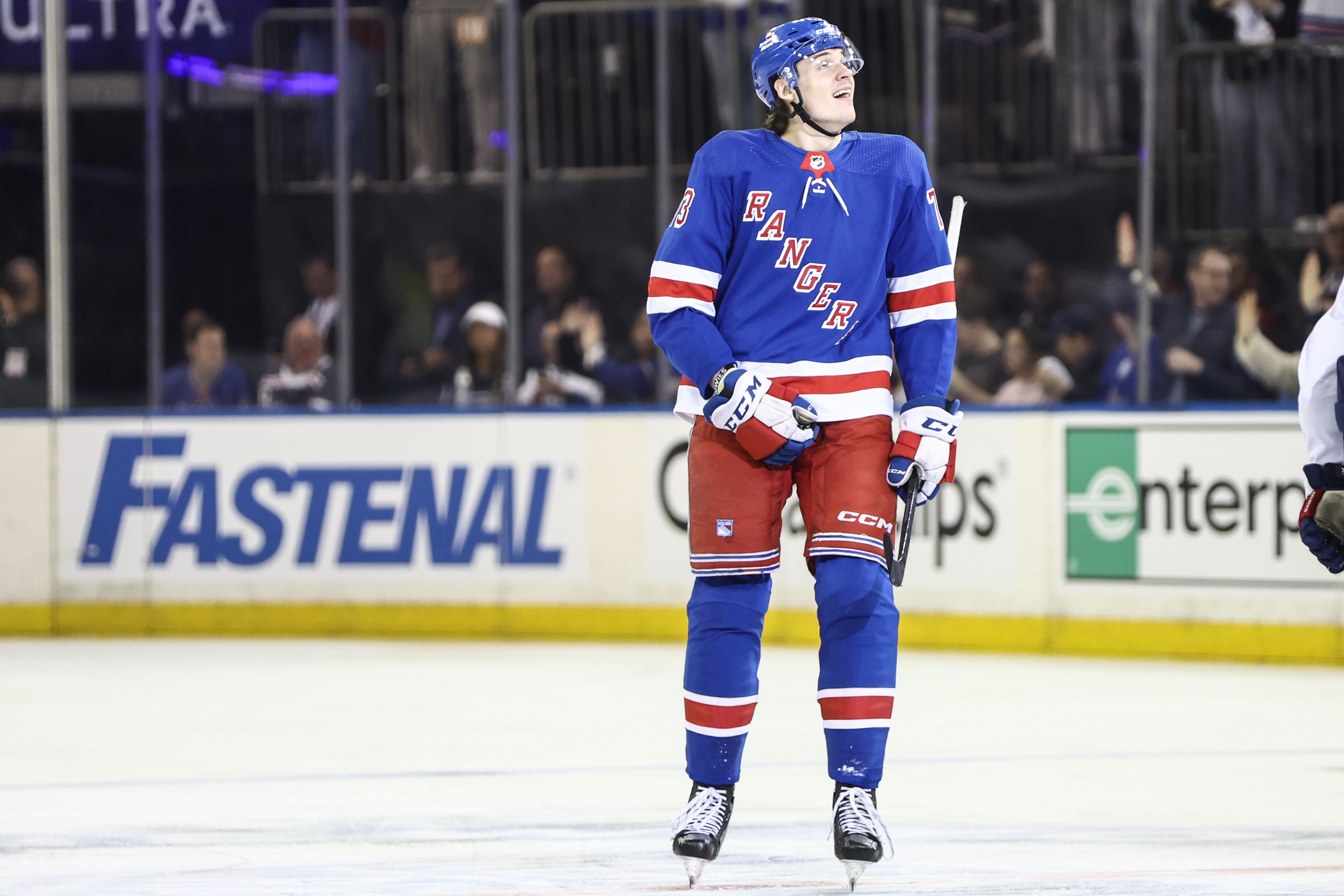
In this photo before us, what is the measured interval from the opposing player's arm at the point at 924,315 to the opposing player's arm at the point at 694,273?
13.3 inches

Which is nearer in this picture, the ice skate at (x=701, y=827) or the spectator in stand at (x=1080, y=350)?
the ice skate at (x=701, y=827)

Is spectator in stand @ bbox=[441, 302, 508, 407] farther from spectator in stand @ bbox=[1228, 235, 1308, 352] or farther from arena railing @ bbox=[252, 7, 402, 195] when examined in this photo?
spectator in stand @ bbox=[1228, 235, 1308, 352]

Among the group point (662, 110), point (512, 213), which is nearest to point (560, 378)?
point (512, 213)

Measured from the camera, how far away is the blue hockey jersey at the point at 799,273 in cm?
397

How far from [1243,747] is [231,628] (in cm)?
510

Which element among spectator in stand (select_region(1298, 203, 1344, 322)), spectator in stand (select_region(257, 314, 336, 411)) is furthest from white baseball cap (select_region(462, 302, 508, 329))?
spectator in stand (select_region(1298, 203, 1344, 322))

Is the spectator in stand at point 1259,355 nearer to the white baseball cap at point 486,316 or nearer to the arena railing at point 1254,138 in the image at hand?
the arena railing at point 1254,138

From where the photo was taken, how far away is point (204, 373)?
1007 centimetres

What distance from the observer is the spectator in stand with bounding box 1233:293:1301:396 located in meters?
8.52

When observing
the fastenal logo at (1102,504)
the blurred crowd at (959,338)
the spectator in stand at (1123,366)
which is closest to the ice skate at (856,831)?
the fastenal logo at (1102,504)

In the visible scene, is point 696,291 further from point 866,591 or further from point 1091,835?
point 1091,835

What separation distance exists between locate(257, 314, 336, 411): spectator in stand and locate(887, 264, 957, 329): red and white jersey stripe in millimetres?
6338

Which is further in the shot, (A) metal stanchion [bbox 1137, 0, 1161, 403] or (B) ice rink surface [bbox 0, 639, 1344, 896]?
(A) metal stanchion [bbox 1137, 0, 1161, 403]

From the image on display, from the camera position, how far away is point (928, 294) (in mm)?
4062
